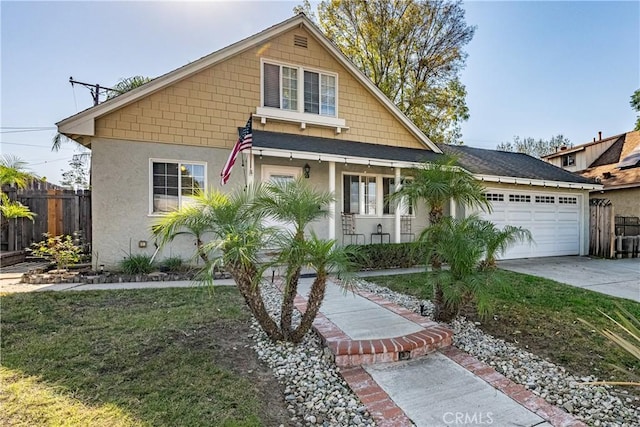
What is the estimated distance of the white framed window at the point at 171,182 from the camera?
807cm

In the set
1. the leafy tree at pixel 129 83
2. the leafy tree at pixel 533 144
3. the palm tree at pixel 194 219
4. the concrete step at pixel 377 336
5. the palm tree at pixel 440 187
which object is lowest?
the concrete step at pixel 377 336

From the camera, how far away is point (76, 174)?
2206 centimetres

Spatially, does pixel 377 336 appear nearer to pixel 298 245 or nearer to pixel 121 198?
pixel 298 245

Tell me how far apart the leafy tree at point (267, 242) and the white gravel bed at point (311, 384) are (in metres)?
0.20

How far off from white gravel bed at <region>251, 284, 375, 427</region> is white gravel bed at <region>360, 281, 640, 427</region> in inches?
62.9

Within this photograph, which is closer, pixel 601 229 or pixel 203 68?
pixel 203 68

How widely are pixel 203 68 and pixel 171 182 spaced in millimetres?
3200

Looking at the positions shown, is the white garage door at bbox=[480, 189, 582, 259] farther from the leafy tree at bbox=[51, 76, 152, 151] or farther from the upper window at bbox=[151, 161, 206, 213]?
the leafy tree at bbox=[51, 76, 152, 151]

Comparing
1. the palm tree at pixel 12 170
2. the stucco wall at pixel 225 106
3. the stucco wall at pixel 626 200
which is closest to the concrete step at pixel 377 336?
the stucco wall at pixel 225 106

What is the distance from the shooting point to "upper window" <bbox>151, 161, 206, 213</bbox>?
8094 mm

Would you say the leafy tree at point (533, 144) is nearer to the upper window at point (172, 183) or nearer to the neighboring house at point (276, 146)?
the neighboring house at point (276, 146)

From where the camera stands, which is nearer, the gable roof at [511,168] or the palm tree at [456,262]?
the palm tree at [456,262]

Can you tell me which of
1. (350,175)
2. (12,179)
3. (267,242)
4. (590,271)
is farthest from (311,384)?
(12,179)

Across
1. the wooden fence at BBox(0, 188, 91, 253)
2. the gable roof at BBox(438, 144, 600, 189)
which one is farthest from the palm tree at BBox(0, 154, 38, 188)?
the gable roof at BBox(438, 144, 600, 189)
